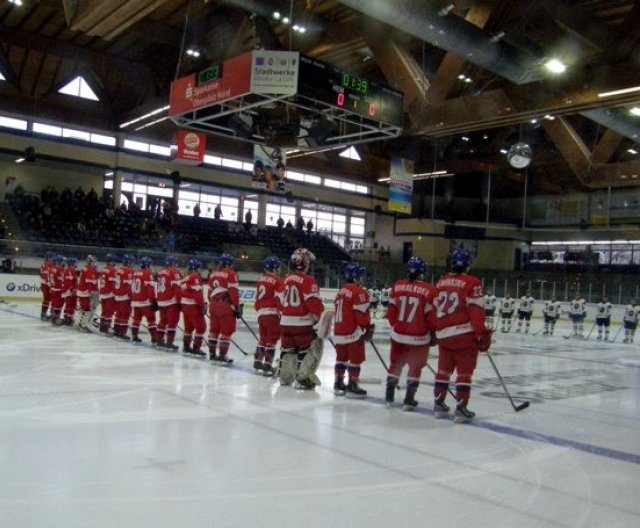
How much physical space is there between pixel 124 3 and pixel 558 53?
6.87 m

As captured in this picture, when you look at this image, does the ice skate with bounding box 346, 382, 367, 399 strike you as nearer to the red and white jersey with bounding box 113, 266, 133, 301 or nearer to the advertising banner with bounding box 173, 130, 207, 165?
the red and white jersey with bounding box 113, 266, 133, 301

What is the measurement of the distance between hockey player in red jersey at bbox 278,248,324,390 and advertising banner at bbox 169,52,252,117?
11.6 feet

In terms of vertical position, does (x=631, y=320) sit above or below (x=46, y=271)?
below

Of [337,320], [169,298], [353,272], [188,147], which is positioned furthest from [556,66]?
[188,147]

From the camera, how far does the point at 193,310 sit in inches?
365

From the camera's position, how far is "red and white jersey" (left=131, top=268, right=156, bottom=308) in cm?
1043

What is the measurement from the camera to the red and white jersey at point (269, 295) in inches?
314

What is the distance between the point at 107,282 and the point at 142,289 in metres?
1.21

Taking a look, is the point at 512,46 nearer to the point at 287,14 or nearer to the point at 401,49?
the point at 401,49

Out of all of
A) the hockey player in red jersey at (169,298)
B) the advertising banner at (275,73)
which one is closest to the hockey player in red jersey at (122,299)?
the hockey player in red jersey at (169,298)

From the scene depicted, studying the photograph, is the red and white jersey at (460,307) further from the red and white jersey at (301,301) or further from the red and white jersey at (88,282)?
the red and white jersey at (88,282)

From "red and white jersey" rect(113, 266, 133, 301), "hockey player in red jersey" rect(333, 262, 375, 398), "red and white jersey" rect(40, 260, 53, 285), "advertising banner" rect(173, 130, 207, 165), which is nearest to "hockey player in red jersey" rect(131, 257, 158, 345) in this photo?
"red and white jersey" rect(113, 266, 133, 301)

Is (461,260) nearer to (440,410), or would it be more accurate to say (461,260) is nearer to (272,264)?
(440,410)

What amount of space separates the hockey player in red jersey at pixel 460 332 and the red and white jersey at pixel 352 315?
3.11ft
